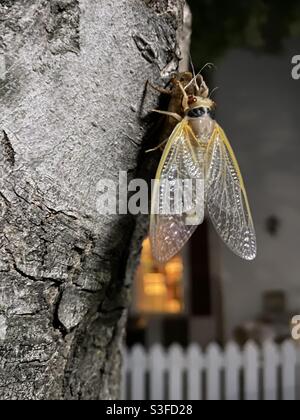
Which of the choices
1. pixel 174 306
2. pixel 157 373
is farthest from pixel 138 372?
pixel 174 306

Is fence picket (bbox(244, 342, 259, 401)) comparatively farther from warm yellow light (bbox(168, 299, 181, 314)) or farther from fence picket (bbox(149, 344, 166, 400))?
warm yellow light (bbox(168, 299, 181, 314))

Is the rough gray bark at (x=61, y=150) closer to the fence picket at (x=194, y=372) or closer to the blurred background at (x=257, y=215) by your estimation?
the fence picket at (x=194, y=372)

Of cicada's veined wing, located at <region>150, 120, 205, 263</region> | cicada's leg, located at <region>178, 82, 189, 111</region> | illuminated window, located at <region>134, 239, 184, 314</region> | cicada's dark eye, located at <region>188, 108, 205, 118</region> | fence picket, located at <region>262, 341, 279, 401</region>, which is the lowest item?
fence picket, located at <region>262, 341, 279, 401</region>

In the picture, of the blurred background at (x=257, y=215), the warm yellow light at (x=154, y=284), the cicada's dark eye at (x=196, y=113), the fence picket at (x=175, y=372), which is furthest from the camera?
the warm yellow light at (x=154, y=284)

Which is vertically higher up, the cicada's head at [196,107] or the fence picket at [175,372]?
the cicada's head at [196,107]

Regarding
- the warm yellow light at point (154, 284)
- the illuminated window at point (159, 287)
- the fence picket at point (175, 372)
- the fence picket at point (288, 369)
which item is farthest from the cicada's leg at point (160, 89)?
the warm yellow light at point (154, 284)

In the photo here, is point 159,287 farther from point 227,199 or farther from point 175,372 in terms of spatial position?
point 227,199

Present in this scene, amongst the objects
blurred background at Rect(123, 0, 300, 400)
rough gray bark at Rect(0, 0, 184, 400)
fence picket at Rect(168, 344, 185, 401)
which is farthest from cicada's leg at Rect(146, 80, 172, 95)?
blurred background at Rect(123, 0, 300, 400)
